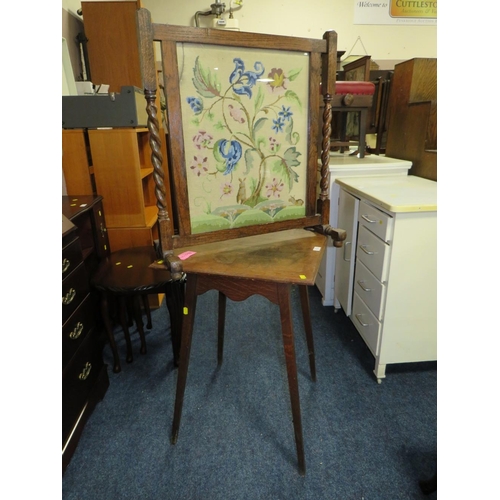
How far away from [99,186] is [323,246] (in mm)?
1412

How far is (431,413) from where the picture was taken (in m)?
1.36

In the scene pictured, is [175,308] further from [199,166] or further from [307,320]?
[199,166]

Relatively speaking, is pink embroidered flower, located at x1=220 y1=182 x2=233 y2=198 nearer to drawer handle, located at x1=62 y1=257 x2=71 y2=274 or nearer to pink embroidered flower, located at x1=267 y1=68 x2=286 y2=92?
pink embroidered flower, located at x1=267 y1=68 x2=286 y2=92

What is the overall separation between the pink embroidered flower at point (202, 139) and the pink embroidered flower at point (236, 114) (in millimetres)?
88

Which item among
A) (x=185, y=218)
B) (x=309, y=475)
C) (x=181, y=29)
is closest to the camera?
(x=181, y=29)

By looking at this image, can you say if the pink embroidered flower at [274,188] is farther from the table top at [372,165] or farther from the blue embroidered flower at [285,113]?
the table top at [372,165]

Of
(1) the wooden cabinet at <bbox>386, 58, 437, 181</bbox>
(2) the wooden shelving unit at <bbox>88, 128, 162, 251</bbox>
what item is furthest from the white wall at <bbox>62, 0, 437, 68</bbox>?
(2) the wooden shelving unit at <bbox>88, 128, 162, 251</bbox>

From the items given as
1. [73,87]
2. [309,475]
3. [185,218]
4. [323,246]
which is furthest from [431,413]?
[73,87]

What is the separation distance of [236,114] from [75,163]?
Result: 1.29 m

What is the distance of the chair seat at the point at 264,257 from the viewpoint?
2.88ft

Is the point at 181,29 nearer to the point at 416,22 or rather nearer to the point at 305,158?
the point at 305,158

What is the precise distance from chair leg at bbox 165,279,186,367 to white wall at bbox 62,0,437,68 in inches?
117

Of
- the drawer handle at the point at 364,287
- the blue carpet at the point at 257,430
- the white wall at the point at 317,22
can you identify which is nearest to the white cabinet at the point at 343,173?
the drawer handle at the point at 364,287

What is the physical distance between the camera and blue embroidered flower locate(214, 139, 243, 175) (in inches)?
36.5
